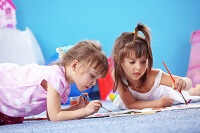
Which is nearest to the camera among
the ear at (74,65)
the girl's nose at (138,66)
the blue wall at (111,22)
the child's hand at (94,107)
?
the child's hand at (94,107)

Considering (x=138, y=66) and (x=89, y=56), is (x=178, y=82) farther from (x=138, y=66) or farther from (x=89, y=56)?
(x=89, y=56)

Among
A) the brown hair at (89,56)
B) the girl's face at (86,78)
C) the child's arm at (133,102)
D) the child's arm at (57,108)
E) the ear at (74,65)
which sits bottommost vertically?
the child's arm at (133,102)

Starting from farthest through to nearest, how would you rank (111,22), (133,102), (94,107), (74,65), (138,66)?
(111,22)
(133,102)
(138,66)
(74,65)
(94,107)

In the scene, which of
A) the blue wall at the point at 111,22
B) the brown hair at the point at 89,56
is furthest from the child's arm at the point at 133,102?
the blue wall at the point at 111,22

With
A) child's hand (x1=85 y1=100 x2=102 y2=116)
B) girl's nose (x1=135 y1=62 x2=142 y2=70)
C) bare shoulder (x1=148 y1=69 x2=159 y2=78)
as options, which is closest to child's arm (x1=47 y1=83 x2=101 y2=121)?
child's hand (x1=85 y1=100 x2=102 y2=116)

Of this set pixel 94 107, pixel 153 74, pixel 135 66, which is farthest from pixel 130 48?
pixel 94 107

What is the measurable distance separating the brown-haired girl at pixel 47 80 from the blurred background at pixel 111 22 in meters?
1.42

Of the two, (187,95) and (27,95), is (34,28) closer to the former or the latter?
(187,95)

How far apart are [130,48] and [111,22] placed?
1295mm

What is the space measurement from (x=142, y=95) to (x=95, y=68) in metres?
0.47

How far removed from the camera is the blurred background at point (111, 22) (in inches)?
104

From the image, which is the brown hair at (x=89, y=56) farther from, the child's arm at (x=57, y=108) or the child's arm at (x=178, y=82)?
the child's arm at (x=178, y=82)

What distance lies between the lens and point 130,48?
1500 millimetres

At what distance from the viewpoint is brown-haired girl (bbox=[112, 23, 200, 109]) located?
1.48 meters
